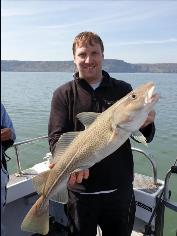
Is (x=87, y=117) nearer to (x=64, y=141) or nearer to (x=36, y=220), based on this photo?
(x=64, y=141)

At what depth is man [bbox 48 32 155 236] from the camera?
3643 millimetres

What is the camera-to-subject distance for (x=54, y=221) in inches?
219

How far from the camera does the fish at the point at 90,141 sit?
299cm

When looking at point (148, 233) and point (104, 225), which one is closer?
point (104, 225)

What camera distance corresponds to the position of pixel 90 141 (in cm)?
322

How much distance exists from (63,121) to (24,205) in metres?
2.28

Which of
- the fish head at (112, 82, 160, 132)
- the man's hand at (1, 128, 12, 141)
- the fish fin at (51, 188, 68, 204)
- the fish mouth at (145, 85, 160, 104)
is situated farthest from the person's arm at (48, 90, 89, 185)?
the fish mouth at (145, 85, 160, 104)

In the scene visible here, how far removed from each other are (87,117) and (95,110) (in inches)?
15.0

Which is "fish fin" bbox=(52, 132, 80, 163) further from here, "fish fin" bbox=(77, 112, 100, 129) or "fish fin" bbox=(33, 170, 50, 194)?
"fish fin" bbox=(33, 170, 50, 194)

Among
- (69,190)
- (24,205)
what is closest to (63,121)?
(69,190)

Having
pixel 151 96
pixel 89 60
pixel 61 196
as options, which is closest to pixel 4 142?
pixel 61 196

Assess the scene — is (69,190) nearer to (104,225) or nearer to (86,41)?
(104,225)

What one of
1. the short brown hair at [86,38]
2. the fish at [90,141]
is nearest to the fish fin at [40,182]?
the fish at [90,141]

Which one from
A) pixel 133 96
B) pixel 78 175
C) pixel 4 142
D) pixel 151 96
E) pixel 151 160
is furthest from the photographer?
pixel 151 160
